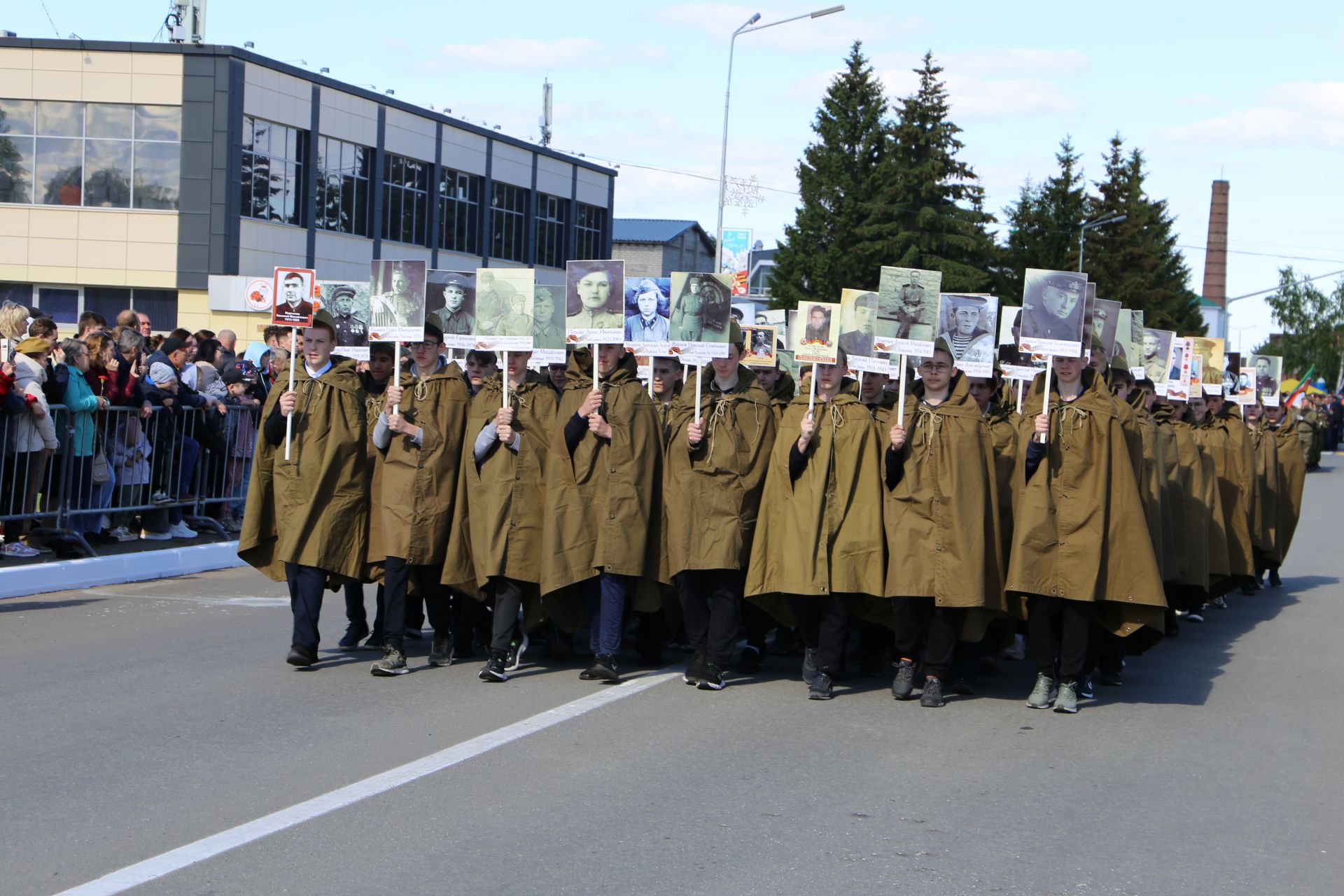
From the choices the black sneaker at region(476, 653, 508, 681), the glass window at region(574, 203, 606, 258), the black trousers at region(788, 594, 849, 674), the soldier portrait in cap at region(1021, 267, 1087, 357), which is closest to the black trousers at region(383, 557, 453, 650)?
the black sneaker at region(476, 653, 508, 681)

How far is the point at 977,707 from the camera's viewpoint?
8562 mm

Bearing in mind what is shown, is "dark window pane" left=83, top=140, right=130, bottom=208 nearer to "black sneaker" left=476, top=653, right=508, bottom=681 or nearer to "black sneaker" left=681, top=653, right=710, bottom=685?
"black sneaker" left=476, top=653, right=508, bottom=681

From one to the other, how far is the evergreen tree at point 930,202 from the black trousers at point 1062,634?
53.9 m

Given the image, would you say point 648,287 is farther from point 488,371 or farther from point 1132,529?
point 1132,529

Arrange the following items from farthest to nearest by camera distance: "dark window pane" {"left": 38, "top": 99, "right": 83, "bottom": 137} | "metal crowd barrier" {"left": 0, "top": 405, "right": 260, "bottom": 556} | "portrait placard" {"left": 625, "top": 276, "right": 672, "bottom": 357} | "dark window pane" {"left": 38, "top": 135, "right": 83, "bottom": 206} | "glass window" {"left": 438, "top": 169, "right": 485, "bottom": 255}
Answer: "glass window" {"left": 438, "top": 169, "right": 485, "bottom": 255} → "dark window pane" {"left": 38, "top": 135, "right": 83, "bottom": 206} → "dark window pane" {"left": 38, "top": 99, "right": 83, "bottom": 137} → "metal crowd barrier" {"left": 0, "top": 405, "right": 260, "bottom": 556} → "portrait placard" {"left": 625, "top": 276, "right": 672, "bottom": 357}

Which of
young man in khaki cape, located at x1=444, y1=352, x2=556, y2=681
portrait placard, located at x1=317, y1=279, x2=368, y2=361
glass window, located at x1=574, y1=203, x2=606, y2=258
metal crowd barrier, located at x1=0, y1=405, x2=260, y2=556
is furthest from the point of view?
glass window, located at x1=574, y1=203, x2=606, y2=258

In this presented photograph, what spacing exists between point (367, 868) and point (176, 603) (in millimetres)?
A: 7322

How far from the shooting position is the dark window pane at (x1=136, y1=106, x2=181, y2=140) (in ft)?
127

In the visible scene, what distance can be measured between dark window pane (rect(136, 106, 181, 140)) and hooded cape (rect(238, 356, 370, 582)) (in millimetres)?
32180

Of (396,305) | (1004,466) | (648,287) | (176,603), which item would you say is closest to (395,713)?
(396,305)

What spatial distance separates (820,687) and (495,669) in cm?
186

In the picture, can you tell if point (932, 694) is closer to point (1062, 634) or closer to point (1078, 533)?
point (1062, 634)

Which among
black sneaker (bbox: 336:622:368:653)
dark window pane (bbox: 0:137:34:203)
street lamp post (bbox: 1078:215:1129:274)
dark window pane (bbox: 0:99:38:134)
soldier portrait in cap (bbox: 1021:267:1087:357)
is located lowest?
black sneaker (bbox: 336:622:368:653)

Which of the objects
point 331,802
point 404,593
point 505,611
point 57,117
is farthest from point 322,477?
point 57,117
